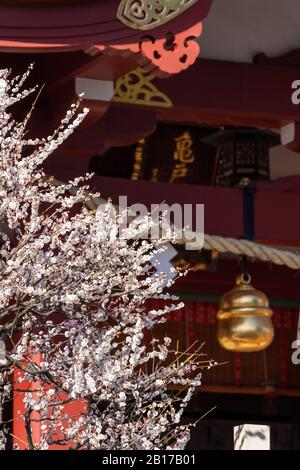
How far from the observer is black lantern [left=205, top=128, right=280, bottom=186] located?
10086 mm

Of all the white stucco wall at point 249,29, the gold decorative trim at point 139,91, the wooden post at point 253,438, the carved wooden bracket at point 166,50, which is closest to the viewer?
the wooden post at point 253,438

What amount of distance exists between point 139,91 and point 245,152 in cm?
142

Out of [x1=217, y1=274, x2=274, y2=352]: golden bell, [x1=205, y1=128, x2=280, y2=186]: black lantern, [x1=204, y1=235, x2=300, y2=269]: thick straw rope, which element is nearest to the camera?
[x1=204, y1=235, x2=300, y2=269]: thick straw rope

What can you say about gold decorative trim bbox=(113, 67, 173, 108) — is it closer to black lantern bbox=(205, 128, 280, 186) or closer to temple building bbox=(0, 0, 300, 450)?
temple building bbox=(0, 0, 300, 450)

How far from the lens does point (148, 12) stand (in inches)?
303

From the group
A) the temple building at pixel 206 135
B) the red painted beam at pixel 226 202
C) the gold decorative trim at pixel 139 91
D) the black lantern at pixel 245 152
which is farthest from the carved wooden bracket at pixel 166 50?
the black lantern at pixel 245 152

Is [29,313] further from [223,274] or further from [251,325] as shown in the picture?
[223,274]

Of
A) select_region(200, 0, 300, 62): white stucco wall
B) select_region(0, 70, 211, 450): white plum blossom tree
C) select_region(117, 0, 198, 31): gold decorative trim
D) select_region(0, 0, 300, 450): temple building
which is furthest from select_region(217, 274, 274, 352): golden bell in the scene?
select_region(0, 70, 211, 450): white plum blossom tree

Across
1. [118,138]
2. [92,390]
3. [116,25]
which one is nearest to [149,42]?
[116,25]

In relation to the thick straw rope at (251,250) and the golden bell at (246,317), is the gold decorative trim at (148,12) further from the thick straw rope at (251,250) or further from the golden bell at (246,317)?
the golden bell at (246,317)

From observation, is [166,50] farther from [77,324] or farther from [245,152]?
[245,152]

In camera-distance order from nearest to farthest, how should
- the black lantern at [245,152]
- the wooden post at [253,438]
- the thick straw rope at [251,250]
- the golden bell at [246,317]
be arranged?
the wooden post at [253,438]
the thick straw rope at [251,250]
the golden bell at [246,317]
the black lantern at [245,152]

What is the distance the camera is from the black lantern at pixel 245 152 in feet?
33.1

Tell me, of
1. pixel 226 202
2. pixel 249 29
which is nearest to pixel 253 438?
pixel 226 202
